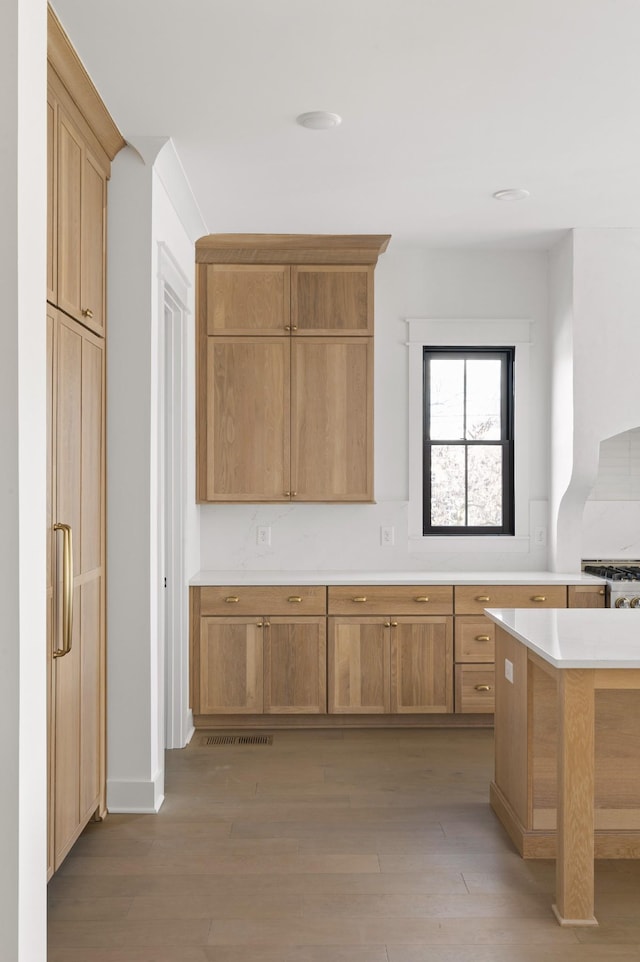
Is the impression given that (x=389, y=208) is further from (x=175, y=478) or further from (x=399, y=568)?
(x=399, y=568)

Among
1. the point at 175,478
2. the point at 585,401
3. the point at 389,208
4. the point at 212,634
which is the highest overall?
the point at 389,208

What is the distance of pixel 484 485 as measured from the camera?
5.34 m

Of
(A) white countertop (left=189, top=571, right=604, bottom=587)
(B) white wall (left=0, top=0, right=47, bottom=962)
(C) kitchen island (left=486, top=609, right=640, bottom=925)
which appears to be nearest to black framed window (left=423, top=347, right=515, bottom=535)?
(A) white countertop (left=189, top=571, right=604, bottom=587)

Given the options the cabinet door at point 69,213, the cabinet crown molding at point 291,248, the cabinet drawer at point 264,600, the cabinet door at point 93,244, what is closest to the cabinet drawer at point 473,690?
the cabinet drawer at point 264,600

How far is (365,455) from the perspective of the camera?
5035 mm

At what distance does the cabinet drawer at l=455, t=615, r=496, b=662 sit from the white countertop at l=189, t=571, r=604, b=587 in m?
0.23

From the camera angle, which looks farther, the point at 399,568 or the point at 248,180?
the point at 399,568

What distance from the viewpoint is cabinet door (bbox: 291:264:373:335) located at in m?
5.02

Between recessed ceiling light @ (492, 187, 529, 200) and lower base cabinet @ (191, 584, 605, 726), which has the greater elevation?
recessed ceiling light @ (492, 187, 529, 200)

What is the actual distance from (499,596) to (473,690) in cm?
55

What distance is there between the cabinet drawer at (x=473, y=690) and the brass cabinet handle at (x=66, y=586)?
2628 millimetres

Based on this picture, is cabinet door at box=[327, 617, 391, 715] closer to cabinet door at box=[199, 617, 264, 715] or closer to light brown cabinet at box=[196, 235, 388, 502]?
cabinet door at box=[199, 617, 264, 715]

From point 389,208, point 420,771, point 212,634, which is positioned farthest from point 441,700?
point 389,208

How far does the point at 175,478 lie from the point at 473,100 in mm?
2364
